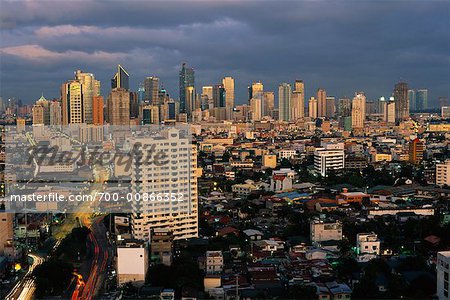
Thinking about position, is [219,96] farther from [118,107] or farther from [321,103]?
[118,107]

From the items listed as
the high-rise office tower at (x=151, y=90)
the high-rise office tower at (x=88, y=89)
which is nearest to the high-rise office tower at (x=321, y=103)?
the high-rise office tower at (x=151, y=90)

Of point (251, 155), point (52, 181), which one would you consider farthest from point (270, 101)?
point (52, 181)

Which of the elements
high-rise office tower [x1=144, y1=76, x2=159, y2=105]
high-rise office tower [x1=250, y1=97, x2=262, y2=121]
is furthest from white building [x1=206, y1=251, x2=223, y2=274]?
high-rise office tower [x1=250, y1=97, x2=262, y2=121]

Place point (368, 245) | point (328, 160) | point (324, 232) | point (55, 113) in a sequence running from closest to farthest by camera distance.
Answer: point (368, 245) < point (324, 232) < point (328, 160) < point (55, 113)

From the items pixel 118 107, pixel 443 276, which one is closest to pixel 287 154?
pixel 118 107

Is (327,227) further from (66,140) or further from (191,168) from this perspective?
(66,140)

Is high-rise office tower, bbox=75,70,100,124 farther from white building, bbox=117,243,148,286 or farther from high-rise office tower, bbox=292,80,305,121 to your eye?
white building, bbox=117,243,148,286

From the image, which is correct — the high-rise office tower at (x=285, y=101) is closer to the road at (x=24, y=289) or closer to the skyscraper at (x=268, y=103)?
the skyscraper at (x=268, y=103)
